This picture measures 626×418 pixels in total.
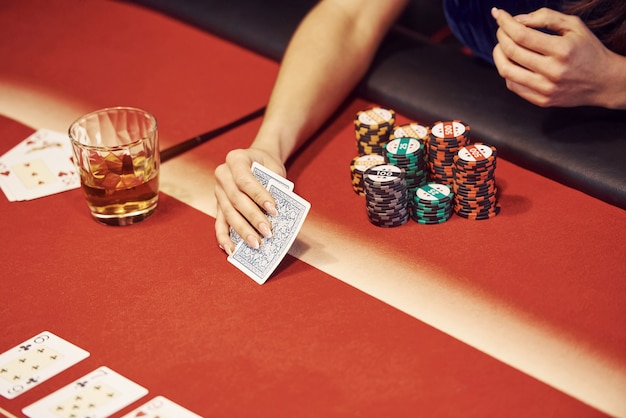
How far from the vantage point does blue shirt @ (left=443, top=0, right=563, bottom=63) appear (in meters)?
2.08

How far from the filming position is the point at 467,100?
6.50ft

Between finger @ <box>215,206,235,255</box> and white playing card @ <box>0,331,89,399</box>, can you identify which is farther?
finger @ <box>215,206,235,255</box>

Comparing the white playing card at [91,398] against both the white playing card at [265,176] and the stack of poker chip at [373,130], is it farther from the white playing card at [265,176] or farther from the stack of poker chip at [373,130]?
the stack of poker chip at [373,130]

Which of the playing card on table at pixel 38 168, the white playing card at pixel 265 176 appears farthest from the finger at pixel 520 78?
the playing card on table at pixel 38 168

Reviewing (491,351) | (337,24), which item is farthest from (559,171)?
(337,24)

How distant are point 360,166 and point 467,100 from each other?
0.39 m

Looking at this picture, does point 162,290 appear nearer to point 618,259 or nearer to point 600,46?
point 618,259

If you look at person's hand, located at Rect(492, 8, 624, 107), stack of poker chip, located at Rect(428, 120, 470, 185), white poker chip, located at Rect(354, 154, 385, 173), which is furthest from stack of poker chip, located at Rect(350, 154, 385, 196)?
person's hand, located at Rect(492, 8, 624, 107)

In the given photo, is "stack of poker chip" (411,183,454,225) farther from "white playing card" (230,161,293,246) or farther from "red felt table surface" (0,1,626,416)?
"white playing card" (230,161,293,246)

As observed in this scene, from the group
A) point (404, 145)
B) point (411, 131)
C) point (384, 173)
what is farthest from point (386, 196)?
point (411, 131)

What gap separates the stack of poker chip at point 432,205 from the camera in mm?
1623

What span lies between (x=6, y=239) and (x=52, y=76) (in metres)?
0.75

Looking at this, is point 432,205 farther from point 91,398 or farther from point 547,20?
point 91,398

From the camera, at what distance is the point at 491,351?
135 cm
